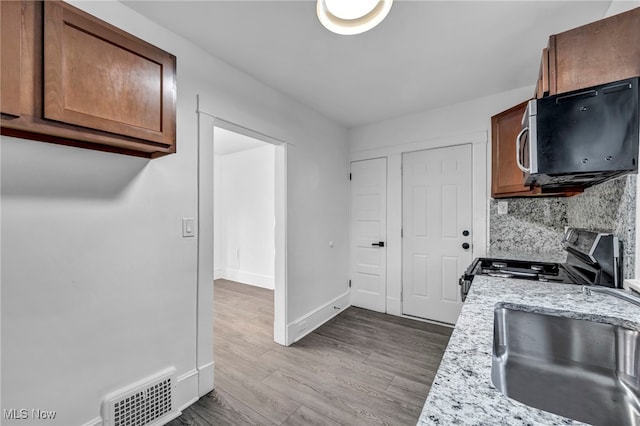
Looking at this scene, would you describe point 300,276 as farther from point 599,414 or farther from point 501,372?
point 599,414

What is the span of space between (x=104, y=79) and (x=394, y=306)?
3.37 m

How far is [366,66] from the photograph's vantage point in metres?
2.21

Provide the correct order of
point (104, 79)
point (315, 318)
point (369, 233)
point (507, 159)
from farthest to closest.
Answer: point (369, 233) < point (315, 318) < point (507, 159) < point (104, 79)

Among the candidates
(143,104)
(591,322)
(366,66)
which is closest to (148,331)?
(143,104)

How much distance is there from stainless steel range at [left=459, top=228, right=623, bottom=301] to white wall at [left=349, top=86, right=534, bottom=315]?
29.6 inches

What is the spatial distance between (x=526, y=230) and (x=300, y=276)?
2271 millimetres

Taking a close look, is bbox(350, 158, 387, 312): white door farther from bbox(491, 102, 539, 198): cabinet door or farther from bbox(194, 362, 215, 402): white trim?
bbox(194, 362, 215, 402): white trim

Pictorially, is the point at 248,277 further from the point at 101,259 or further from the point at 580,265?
the point at 580,265

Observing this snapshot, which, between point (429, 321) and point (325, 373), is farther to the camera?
point (429, 321)

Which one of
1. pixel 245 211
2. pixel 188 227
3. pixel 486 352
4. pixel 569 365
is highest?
pixel 245 211

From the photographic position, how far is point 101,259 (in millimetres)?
1480

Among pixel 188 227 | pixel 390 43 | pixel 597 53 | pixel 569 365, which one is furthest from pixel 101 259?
pixel 597 53

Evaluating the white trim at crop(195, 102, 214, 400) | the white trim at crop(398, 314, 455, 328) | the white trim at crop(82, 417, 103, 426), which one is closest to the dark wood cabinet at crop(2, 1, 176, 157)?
the white trim at crop(195, 102, 214, 400)

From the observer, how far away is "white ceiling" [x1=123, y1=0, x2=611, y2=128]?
5.20 feet
